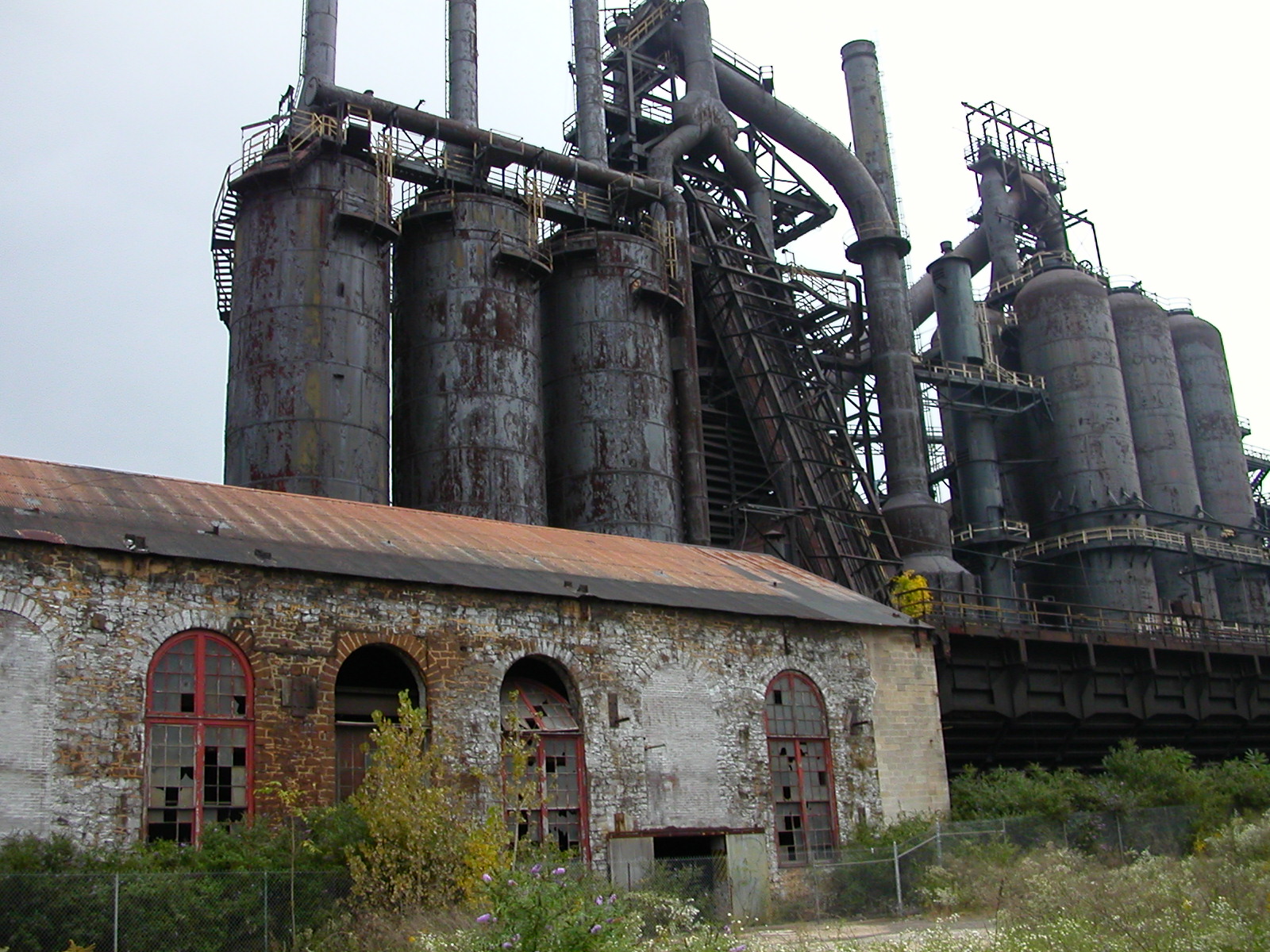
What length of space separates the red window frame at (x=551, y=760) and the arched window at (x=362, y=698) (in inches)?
63.5

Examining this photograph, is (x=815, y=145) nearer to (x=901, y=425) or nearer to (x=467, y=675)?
(x=901, y=425)

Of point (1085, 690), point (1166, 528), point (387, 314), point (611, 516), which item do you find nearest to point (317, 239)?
point (387, 314)

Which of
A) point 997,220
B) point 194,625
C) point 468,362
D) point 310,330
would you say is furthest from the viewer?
point 997,220

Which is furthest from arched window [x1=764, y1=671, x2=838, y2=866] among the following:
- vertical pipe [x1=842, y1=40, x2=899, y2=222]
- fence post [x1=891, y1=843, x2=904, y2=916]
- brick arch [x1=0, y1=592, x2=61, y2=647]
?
vertical pipe [x1=842, y1=40, x2=899, y2=222]

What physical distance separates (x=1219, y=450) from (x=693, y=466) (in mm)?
25530

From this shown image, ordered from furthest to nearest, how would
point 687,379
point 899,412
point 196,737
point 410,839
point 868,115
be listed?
point 868,115 < point 899,412 < point 687,379 < point 196,737 < point 410,839

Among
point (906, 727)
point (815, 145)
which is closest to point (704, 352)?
point (815, 145)

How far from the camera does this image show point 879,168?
147 feet

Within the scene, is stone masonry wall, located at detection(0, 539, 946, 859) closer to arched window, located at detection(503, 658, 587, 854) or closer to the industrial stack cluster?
arched window, located at detection(503, 658, 587, 854)

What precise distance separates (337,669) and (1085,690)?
807 inches

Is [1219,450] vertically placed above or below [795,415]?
above

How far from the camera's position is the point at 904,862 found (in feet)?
66.8

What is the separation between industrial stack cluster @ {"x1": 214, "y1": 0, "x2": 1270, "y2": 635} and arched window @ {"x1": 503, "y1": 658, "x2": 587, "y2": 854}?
863 cm

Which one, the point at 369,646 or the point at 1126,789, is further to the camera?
the point at 1126,789
